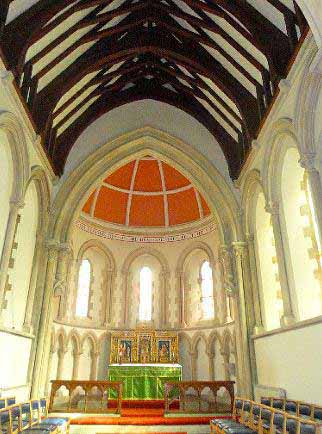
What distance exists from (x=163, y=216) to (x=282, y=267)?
323 inches

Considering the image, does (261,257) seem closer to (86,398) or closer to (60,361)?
(86,398)

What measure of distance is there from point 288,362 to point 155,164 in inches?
371

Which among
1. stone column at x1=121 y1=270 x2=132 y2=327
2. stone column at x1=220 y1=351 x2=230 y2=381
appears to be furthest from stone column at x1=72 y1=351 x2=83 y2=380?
stone column at x1=220 y1=351 x2=230 y2=381

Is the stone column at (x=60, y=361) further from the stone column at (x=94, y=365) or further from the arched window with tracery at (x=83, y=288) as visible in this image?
the arched window with tracery at (x=83, y=288)

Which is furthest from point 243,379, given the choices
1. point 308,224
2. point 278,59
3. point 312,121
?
point 278,59

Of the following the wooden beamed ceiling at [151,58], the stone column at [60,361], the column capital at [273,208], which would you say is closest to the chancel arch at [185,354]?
the stone column at [60,361]

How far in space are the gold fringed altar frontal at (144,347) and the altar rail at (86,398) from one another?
137 cm

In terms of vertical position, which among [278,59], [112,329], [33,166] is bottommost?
[112,329]

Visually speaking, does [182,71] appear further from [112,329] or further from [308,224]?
[112,329]

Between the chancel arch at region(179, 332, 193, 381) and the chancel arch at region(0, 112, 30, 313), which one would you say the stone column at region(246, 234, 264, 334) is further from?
the chancel arch at region(0, 112, 30, 313)

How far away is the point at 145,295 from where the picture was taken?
13602mm

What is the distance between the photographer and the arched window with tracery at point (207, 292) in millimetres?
12458

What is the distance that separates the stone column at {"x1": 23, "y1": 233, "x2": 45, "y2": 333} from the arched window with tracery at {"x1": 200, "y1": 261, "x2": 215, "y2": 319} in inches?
246

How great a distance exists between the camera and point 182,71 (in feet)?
32.0
